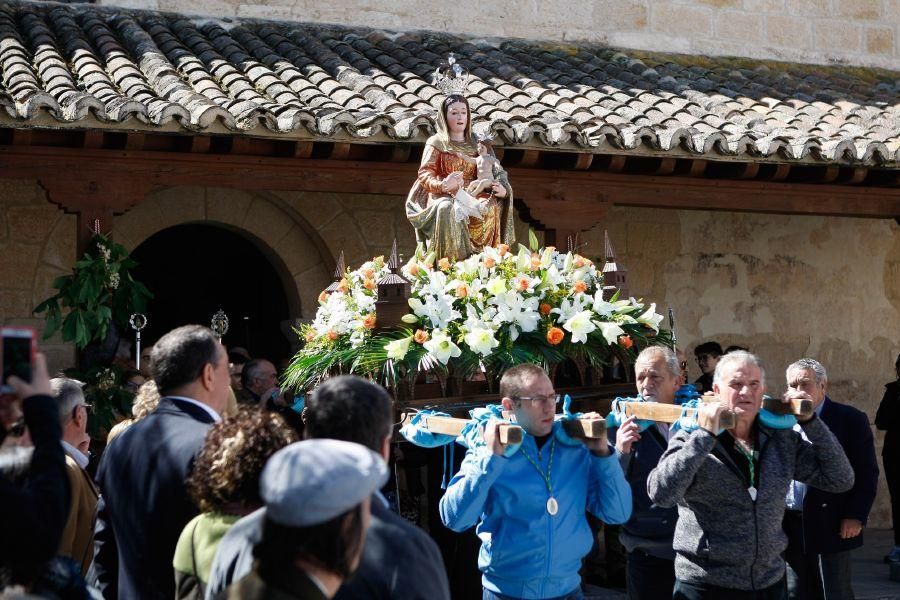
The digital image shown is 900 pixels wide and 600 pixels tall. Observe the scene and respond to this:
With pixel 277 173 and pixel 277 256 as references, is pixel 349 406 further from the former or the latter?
pixel 277 256

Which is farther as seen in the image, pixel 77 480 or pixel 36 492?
pixel 77 480

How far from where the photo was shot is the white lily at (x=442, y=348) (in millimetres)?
6282

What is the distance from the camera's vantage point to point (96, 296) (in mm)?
8992

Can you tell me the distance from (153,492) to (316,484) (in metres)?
1.42

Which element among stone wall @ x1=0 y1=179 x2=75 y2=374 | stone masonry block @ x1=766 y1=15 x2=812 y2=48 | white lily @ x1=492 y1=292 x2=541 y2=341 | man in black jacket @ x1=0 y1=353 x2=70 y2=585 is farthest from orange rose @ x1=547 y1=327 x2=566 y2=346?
stone masonry block @ x1=766 y1=15 x2=812 y2=48

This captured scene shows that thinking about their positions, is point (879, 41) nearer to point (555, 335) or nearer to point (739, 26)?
point (739, 26)

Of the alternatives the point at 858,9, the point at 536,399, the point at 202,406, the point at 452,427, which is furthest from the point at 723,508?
the point at 858,9

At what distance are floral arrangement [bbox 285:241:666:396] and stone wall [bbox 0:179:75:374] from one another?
4409 millimetres

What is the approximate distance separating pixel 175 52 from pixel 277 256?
6.46ft

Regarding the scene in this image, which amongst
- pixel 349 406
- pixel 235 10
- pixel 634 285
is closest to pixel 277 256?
pixel 235 10

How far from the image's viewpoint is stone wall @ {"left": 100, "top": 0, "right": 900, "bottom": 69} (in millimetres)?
12688

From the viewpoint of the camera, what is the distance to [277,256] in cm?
1156

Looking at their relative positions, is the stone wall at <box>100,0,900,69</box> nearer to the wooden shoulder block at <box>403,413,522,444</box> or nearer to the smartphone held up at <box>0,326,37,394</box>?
the wooden shoulder block at <box>403,413,522,444</box>

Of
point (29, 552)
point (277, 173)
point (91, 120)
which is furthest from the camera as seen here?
point (277, 173)
